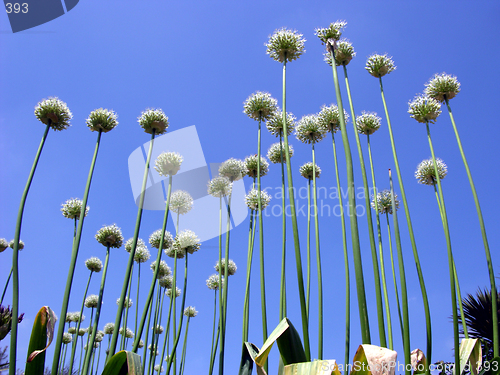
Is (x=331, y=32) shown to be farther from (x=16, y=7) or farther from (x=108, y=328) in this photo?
(x=108, y=328)

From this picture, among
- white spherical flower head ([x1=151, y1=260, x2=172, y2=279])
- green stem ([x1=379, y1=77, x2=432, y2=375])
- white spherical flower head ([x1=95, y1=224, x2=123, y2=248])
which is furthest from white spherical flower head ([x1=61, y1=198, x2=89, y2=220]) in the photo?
green stem ([x1=379, y1=77, x2=432, y2=375])

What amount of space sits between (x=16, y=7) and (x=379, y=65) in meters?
4.43

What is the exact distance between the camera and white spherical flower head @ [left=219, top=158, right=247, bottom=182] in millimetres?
5120

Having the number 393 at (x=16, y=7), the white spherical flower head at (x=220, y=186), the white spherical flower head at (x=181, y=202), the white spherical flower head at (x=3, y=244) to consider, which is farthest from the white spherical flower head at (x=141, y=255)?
the number 393 at (x=16, y=7)

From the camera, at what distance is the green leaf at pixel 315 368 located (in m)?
1.55

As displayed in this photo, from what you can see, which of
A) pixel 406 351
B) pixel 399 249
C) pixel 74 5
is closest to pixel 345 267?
pixel 399 249

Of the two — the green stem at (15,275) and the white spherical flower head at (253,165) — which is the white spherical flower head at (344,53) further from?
the green stem at (15,275)

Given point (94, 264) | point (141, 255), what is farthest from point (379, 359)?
point (94, 264)

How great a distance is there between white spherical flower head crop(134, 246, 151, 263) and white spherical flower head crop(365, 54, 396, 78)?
5.01 m

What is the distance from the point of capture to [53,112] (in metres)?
3.89

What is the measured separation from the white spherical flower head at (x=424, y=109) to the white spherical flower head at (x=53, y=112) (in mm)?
4553

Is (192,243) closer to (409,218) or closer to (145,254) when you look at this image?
(145,254)

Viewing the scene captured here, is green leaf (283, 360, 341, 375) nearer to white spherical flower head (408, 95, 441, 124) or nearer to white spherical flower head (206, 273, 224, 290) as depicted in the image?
white spherical flower head (408, 95, 441, 124)

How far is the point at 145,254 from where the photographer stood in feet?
20.3
